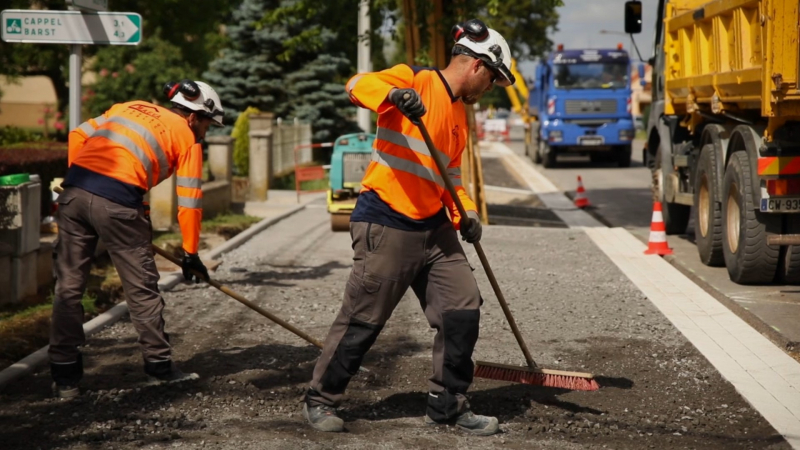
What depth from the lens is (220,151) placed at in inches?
648

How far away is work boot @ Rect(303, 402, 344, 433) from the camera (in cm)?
494

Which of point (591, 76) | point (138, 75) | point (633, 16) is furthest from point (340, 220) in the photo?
point (138, 75)

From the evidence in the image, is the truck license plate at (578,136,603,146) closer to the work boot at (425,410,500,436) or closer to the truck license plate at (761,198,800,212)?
the truck license plate at (761,198,800,212)

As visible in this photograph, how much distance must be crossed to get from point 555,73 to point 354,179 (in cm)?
1611

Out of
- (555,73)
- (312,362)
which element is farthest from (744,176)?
(555,73)

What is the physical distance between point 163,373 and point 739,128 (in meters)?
5.85

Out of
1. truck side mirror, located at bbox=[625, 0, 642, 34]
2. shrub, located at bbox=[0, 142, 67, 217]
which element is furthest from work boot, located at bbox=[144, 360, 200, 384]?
truck side mirror, located at bbox=[625, 0, 642, 34]

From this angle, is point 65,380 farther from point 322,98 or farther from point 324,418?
point 322,98

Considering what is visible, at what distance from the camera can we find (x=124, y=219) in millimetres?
5660

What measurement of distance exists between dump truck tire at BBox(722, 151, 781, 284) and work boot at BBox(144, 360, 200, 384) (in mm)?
5270

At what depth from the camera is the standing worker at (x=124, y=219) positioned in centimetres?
567

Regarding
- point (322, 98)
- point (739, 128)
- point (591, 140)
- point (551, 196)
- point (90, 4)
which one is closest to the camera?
point (90, 4)

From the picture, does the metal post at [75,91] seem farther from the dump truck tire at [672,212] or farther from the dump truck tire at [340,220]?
the dump truck tire at [672,212]

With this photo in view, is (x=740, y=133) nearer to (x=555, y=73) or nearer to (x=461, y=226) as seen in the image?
(x=461, y=226)
